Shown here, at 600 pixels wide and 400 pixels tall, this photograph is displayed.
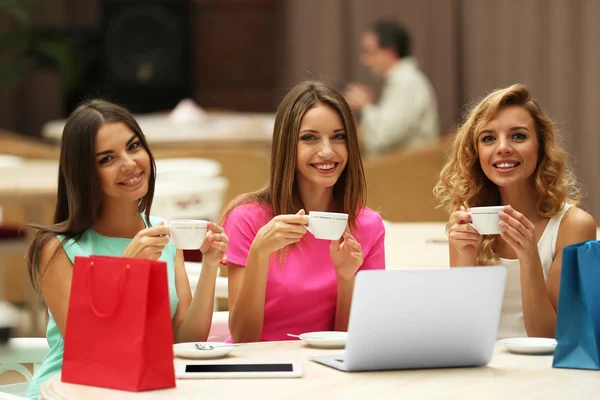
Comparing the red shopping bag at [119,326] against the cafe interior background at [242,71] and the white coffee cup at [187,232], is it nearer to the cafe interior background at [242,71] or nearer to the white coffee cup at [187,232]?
the white coffee cup at [187,232]

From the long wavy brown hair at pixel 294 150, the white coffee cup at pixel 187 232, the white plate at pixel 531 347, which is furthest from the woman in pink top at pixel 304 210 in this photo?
the white plate at pixel 531 347

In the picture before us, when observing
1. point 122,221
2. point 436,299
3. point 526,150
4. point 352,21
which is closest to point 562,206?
point 526,150

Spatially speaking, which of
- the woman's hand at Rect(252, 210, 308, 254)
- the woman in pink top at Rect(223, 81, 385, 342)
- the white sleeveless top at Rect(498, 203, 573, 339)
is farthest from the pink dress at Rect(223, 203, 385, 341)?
the white sleeveless top at Rect(498, 203, 573, 339)

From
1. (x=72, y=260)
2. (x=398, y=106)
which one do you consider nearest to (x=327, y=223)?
(x=72, y=260)

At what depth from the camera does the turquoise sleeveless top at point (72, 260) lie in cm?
220

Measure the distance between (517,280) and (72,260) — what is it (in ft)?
3.53

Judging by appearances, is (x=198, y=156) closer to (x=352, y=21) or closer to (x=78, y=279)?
(x=352, y=21)

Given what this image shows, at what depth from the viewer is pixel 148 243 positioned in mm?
2016

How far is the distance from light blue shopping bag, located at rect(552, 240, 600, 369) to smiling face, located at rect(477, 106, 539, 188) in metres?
0.58

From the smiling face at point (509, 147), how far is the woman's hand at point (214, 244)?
72cm

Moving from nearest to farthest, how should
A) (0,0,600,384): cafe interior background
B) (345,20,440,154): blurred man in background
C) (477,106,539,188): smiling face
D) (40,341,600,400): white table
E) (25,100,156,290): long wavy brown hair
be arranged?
(40,341,600,400): white table
(25,100,156,290): long wavy brown hair
(477,106,539,188): smiling face
(0,0,600,384): cafe interior background
(345,20,440,154): blurred man in background

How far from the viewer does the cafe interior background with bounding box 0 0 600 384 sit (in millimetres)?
5781

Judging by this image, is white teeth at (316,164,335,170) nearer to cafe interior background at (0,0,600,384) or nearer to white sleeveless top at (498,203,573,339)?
white sleeveless top at (498,203,573,339)

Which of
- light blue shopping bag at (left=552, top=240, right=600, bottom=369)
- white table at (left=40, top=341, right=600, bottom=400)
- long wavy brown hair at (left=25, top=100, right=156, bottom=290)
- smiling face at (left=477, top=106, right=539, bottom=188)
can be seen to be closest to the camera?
white table at (left=40, top=341, right=600, bottom=400)
